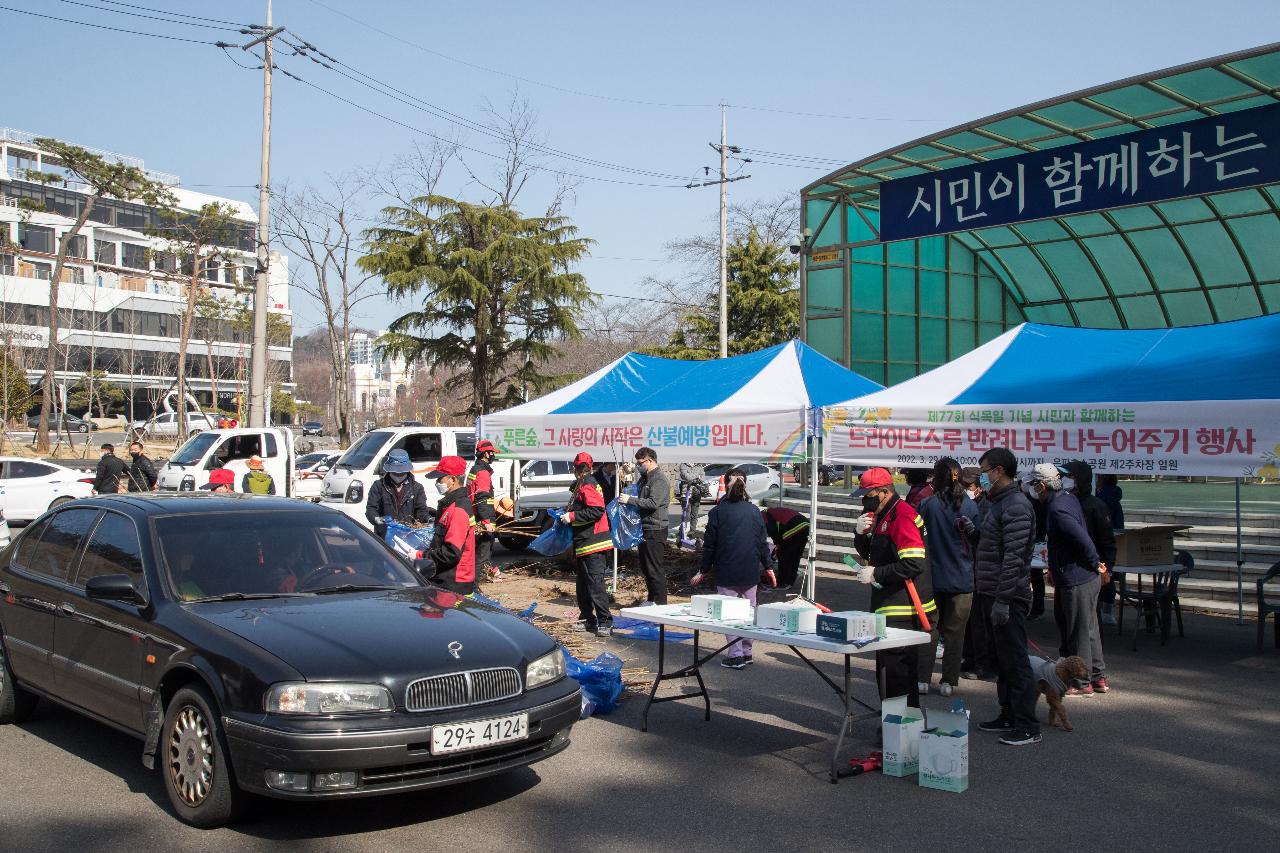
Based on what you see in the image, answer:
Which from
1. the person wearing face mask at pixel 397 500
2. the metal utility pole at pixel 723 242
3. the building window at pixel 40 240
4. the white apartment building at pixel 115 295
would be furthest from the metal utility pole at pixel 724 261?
the building window at pixel 40 240

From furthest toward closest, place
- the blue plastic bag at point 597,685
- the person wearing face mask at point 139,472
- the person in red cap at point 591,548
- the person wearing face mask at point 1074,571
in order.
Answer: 1. the person wearing face mask at point 139,472
2. the person in red cap at point 591,548
3. the person wearing face mask at point 1074,571
4. the blue plastic bag at point 597,685

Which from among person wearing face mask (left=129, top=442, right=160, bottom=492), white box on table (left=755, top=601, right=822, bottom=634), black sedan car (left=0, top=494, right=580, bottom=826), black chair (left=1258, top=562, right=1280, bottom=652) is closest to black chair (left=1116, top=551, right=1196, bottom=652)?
black chair (left=1258, top=562, right=1280, bottom=652)

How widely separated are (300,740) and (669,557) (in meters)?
11.5

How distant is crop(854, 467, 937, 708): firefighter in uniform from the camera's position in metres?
6.53

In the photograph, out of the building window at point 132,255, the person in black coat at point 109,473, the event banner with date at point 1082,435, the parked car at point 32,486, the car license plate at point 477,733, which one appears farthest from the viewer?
the building window at point 132,255

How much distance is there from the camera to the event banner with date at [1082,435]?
837 centimetres

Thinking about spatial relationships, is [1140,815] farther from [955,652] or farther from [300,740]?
[300,740]

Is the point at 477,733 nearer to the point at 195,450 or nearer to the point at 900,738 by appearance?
the point at 900,738

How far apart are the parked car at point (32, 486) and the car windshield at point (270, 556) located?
1620 centimetres

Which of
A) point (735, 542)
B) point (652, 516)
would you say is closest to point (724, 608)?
point (735, 542)

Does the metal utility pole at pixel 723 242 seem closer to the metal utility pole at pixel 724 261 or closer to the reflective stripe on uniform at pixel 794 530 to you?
the metal utility pole at pixel 724 261

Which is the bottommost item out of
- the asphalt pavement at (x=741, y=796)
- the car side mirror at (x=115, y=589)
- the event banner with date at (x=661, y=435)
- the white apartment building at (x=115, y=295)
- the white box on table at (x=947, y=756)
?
the asphalt pavement at (x=741, y=796)

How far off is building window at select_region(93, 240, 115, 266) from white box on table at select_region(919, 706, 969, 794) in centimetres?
7905

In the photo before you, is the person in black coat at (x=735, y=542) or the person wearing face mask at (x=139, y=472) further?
the person wearing face mask at (x=139, y=472)
